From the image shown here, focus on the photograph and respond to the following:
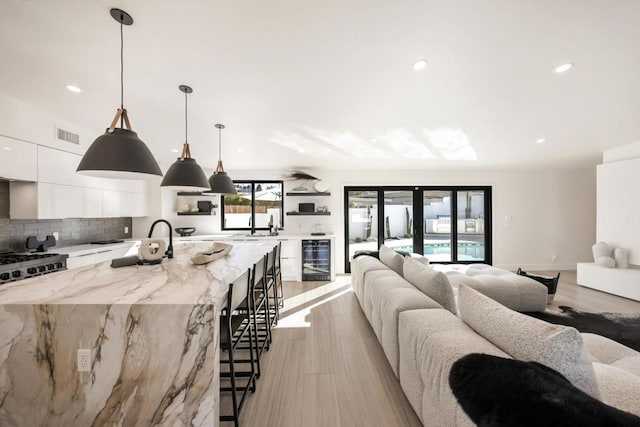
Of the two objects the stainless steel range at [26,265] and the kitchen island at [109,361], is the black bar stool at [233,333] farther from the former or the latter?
the stainless steel range at [26,265]

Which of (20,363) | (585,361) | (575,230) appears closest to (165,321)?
(20,363)

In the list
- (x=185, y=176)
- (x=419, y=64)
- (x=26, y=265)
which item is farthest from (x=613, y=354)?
(x=26, y=265)

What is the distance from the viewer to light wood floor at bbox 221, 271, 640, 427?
5.64ft

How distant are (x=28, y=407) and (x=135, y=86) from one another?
2.41 metres

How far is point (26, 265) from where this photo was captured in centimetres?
266

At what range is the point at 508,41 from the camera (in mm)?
1817

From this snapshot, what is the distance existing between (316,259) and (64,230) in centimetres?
406

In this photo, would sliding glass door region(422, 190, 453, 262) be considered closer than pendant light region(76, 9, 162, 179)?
No

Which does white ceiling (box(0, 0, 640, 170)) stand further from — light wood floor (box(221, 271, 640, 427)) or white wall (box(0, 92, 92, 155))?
light wood floor (box(221, 271, 640, 427))

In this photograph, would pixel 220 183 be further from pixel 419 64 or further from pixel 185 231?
pixel 185 231

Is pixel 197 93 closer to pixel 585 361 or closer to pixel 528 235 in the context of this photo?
pixel 585 361

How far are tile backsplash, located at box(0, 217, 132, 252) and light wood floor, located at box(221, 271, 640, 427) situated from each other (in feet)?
11.2

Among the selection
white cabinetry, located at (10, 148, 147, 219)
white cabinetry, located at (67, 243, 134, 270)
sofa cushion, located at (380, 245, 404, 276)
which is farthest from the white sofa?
white cabinetry, located at (10, 148, 147, 219)

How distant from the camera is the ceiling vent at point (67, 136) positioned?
3.23 metres
